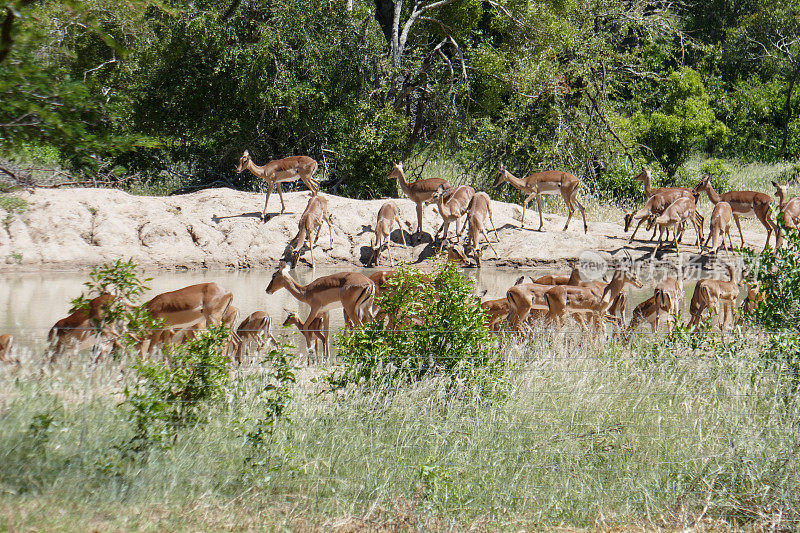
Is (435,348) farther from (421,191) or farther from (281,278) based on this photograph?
(421,191)

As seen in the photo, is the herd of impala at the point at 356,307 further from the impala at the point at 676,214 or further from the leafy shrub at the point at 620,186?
the leafy shrub at the point at 620,186

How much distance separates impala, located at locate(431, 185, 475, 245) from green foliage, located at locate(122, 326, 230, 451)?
499 inches

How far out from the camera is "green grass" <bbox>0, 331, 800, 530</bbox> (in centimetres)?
533

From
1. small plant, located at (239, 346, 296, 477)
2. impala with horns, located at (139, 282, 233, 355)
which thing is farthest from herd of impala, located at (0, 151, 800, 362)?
small plant, located at (239, 346, 296, 477)

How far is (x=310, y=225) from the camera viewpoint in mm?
18188

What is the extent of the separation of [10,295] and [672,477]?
12.6m

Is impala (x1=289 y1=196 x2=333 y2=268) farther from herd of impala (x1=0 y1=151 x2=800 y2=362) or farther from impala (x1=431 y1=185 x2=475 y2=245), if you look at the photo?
herd of impala (x1=0 y1=151 x2=800 y2=362)

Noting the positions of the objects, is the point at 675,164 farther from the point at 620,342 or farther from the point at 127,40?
the point at 620,342

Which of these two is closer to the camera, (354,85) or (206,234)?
(206,234)

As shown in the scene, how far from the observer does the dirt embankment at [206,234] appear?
707 inches

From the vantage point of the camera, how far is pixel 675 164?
2938cm

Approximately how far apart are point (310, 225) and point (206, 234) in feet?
8.58

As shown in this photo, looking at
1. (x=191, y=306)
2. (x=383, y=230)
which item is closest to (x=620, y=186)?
(x=383, y=230)

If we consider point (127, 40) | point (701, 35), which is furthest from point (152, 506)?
point (701, 35)
